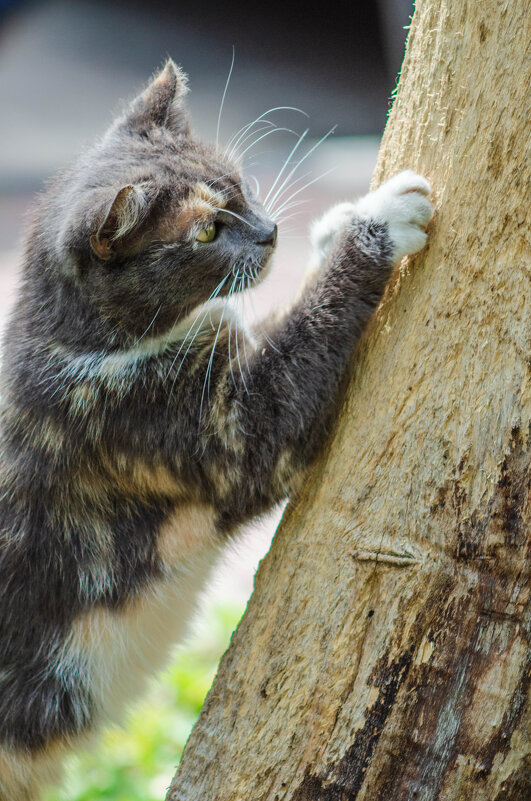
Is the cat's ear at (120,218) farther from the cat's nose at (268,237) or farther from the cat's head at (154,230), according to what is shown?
the cat's nose at (268,237)

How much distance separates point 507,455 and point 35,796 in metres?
1.79

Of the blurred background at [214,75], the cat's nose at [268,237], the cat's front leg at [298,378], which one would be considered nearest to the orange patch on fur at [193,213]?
the cat's nose at [268,237]

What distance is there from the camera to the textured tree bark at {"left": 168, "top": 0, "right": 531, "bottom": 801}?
1.52 meters

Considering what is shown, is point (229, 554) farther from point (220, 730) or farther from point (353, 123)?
point (353, 123)

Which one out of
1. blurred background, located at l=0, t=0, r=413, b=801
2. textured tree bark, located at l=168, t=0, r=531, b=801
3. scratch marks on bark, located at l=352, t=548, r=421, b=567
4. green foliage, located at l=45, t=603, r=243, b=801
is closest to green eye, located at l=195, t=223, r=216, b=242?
textured tree bark, located at l=168, t=0, r=531, b=801

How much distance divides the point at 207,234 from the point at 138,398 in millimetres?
449

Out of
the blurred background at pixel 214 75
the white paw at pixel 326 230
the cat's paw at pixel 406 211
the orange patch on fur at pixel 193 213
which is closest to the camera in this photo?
the cat's paw at pixel 406 211

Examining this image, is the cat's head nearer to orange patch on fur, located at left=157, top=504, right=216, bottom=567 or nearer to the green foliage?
orange patch on fur, located at left=157, top=504, right=216, bottom=567

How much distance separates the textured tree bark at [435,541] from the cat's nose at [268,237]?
511 millimetres

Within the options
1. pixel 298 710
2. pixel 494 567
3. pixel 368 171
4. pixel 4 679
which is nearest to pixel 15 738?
pixel 4 679

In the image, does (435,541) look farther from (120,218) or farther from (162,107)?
(162,107)

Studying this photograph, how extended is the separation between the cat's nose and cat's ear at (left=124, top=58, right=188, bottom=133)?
17.8 inches

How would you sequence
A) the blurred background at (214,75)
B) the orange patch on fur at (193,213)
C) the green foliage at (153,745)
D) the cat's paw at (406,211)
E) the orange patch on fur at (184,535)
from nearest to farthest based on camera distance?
the cat's paw at (406,211) < the orange patch on fur at (193,213) < the orange patch on fur at (184,535) < the green foliage at (153,745) < the blurred background at (214,75)

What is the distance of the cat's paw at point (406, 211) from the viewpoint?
1.72m
